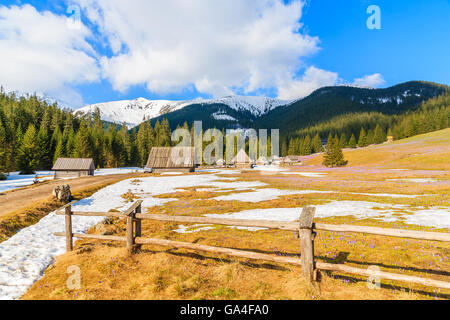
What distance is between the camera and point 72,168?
170 feet

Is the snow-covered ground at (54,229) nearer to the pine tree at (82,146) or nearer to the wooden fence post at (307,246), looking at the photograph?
the wooden fence post at (307,246)

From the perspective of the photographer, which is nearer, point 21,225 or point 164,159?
point 21,225

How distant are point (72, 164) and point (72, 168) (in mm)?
1077

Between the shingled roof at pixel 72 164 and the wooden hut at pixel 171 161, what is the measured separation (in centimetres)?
1466

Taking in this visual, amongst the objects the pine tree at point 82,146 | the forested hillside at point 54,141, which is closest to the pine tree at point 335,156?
the forested hillside at point 54,141

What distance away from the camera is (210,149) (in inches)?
4626

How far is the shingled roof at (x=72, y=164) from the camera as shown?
51.2m

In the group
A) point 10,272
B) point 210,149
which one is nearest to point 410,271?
point 10,272

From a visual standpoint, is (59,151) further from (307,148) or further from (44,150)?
(307,148)

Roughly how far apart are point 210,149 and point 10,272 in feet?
362

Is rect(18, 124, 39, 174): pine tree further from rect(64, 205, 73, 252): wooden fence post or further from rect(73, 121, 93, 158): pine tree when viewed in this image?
rect(64, 205, 73, 252): wooden fence post

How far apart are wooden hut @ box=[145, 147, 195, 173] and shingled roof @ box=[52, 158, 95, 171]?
1466 centimetres
